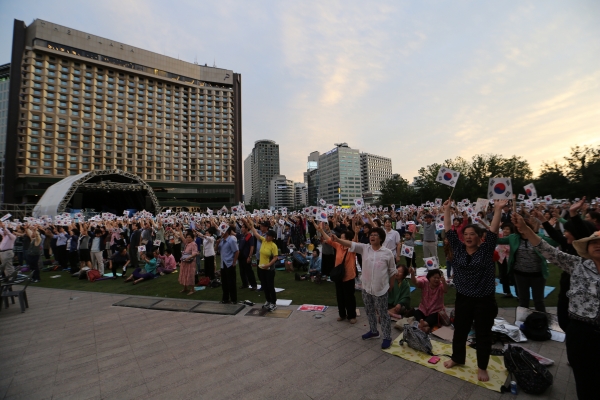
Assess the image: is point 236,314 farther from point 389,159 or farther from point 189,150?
point 389,159

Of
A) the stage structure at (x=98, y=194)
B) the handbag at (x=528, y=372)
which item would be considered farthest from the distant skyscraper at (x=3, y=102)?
the handbag at (x=528, y=372)

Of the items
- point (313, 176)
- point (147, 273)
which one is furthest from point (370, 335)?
point (313, 176)

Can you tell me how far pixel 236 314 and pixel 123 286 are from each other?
19.4 feet

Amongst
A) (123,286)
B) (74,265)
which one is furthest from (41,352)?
(74,265)

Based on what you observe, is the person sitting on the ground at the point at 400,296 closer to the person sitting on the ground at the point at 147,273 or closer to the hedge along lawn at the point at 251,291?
the hedge along lawn at the point at 251,291

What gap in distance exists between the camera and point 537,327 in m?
4.39

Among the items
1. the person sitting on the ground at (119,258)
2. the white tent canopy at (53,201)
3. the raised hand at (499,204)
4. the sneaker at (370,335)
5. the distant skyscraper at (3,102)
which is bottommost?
the sneaker at (370,335)

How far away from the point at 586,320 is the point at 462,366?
188cm

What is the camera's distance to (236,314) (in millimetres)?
6312

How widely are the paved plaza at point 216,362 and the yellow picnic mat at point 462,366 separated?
0.11 meters

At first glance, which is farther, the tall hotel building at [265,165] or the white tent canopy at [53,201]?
the tall hotel building at [265,165]

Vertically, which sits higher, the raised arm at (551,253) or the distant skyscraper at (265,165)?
the distant skyscraper at (265,165)

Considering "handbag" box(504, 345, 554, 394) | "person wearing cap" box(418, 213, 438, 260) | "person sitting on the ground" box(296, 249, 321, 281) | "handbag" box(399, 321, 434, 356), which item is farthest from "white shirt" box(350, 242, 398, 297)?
"person wearing cap" box(418, 213, 438, 260)

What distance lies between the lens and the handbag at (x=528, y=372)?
10.2ft
